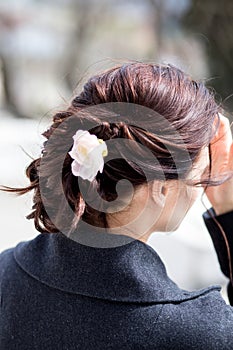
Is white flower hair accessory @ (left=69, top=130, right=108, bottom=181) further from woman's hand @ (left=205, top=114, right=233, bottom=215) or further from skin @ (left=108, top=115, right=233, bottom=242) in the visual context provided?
woman's hand @ (left=205, top=114, right=233, bottom=215)

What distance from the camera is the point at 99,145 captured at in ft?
2.37

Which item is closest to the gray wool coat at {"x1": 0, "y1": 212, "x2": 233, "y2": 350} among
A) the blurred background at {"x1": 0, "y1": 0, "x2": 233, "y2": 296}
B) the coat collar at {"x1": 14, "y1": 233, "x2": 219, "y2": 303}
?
the coat collar at {"x1": 14, "y1": 233, "x2": 219, "y2": 303}

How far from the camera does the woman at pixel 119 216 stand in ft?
2.32

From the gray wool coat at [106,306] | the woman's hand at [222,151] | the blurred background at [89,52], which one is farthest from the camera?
the blurred background at [89,52]

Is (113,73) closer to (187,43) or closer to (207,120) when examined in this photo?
(207,120)

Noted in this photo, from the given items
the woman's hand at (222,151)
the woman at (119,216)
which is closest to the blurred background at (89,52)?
the woman's hand at (222,151)

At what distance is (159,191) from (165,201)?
0.09ft

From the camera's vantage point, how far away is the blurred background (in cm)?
242

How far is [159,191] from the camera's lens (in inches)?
29.7

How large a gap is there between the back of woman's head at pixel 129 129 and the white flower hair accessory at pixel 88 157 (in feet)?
0.04

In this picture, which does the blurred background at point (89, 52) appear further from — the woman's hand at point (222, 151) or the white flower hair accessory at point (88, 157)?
the white flower hair accessory at point (88, 157)

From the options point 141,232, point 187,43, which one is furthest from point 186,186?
point 187,43

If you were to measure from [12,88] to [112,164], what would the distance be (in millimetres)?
4479

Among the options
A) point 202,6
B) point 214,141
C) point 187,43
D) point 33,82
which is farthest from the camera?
point 33,82
